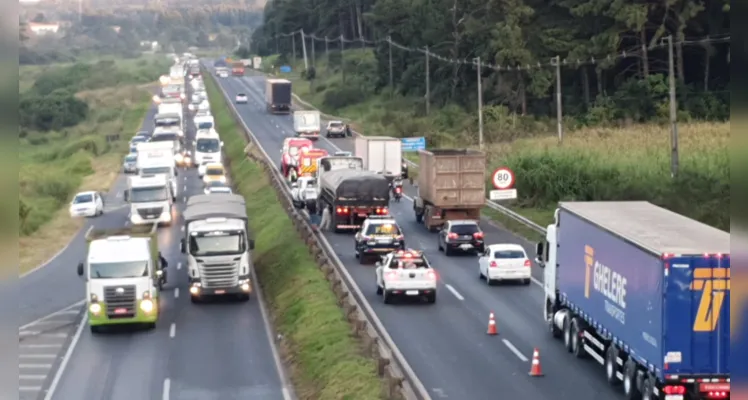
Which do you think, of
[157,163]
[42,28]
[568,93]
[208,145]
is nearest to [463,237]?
[157,163]

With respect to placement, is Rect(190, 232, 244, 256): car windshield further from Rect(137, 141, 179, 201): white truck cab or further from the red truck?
the red truck

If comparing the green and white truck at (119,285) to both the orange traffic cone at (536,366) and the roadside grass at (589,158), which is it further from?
the roadside grass at (589,158)

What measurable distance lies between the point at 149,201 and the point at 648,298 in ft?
146

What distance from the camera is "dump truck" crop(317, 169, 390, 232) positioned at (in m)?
50.7

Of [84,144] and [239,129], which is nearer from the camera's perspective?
[84,144]

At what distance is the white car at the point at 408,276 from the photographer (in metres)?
36.1

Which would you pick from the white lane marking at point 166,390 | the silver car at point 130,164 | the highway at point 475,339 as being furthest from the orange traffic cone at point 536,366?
the silver car at point 130,164

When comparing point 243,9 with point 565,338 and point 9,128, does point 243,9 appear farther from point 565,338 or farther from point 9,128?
point 9,128

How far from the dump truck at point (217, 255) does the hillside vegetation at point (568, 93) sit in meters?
18.0

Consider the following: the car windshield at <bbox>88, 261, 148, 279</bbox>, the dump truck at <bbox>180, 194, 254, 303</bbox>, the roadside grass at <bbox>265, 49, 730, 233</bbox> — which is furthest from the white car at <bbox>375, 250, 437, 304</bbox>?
the roadside grass at <bbox>265, 49, 730, 233</bbox>

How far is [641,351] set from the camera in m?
21.5

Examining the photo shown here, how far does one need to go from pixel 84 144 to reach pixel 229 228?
4447cm

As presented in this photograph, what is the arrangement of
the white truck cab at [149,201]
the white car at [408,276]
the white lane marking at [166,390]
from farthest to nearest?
the white truck cab at [149,201] < the white car at [408,276] < the white lane marking at [166,390]

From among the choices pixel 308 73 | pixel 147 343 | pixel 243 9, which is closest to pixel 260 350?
pixel 147 343
